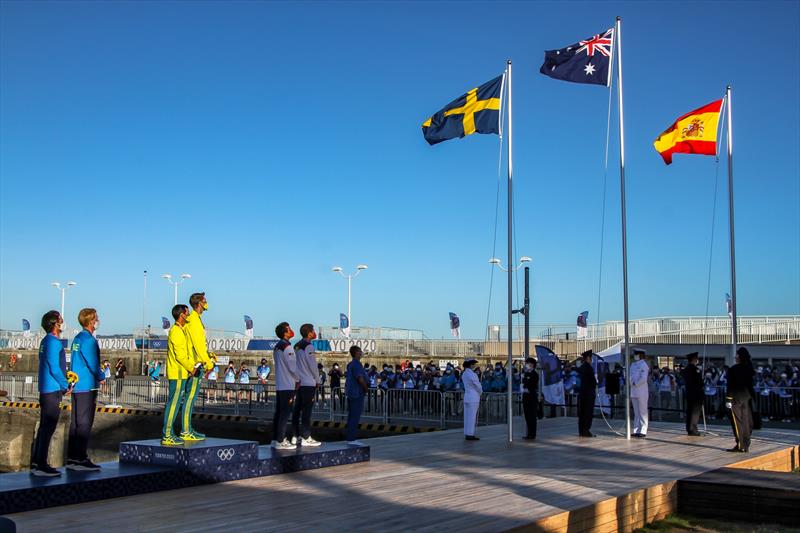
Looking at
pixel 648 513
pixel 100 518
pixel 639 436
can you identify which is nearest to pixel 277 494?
pixel 100 518

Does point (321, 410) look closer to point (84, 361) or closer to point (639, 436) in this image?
point (639, 436)

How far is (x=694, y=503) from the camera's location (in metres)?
10.1

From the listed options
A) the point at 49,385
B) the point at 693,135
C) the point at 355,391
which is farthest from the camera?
the point at 693,135

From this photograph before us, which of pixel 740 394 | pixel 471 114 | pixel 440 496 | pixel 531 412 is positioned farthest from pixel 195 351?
pixel 740 394

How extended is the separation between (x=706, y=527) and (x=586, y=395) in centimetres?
681

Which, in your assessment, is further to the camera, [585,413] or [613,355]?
[613,355]

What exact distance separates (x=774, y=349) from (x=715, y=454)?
801 inches

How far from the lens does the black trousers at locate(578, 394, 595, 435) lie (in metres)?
16.0

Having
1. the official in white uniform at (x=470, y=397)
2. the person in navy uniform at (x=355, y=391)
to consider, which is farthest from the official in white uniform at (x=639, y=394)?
the person in navy uniform at (x=355, y=391)

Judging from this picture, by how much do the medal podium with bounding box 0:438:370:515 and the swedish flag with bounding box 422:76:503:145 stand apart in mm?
7138

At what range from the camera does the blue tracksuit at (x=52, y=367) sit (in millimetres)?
8414

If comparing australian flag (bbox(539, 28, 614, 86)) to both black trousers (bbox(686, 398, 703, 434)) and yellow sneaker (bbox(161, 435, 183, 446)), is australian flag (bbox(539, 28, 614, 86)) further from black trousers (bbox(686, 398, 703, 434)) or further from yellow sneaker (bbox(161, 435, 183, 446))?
yellow sneaker (bbox(161, 435, 183, 446))

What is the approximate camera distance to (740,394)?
13828 millimetres

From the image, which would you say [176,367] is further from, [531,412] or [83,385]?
[531,412]
